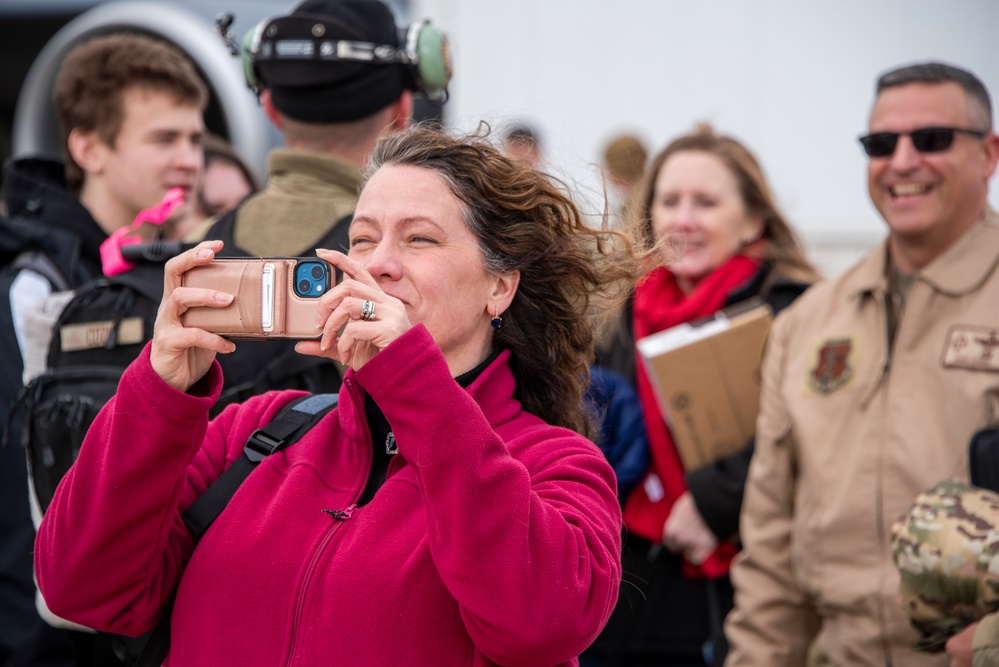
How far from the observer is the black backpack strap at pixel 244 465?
1974 millimetres

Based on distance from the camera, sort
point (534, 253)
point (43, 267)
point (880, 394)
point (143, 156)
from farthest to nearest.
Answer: point (143, 156), point (43, 267), point (880, 394), point (534, 253)

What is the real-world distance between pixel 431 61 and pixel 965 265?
1.48 m

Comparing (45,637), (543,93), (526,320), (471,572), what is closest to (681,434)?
(526,320)

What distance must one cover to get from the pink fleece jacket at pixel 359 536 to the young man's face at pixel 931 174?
63.3 inches

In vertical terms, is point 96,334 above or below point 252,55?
below

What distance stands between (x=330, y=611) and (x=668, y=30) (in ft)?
21.0

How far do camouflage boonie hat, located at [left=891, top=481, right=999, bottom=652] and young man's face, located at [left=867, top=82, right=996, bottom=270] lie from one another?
905 millimetres

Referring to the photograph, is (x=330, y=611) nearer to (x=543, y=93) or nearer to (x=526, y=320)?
(x=526, y=320)

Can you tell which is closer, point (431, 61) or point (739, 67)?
point (431, 61)

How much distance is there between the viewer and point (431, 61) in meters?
2.95

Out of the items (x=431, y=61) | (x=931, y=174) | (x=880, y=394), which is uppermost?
(x=431, y=61)

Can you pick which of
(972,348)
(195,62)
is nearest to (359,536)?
(972,348)

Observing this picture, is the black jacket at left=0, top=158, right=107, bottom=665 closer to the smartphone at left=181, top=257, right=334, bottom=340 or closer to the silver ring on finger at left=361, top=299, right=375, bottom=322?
the smartphone at left=181, top=257, right=334, bottom=340

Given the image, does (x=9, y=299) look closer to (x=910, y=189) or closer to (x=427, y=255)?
(x=427, y=255)
